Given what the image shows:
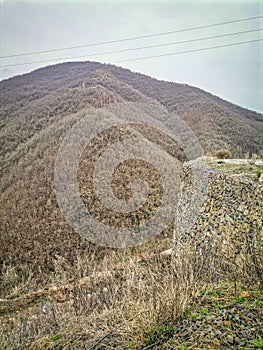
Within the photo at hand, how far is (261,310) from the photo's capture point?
2.09m

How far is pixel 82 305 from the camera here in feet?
13.8

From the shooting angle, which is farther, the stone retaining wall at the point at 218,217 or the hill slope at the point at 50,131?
the hill slope at the point at 50,131

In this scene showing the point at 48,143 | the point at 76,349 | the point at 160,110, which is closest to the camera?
the point at 76,349

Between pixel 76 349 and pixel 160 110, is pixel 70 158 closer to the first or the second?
pixel 76 349

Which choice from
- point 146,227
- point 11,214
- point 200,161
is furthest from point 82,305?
point 11,214

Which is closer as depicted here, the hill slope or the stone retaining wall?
the stone retaining wall

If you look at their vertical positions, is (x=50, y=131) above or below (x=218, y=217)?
above

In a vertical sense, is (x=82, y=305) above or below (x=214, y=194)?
below

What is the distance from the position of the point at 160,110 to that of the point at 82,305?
108 feet

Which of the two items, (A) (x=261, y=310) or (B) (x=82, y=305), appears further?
(B) (x=82, y=305)

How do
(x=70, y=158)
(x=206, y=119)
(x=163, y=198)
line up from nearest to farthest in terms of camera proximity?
(x=163, y=198) < (x=70, y=158) < (x=206, y=119)

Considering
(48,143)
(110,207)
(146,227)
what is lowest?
(146,227)

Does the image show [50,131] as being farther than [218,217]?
Yes

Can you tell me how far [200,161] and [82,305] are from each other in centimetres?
358
